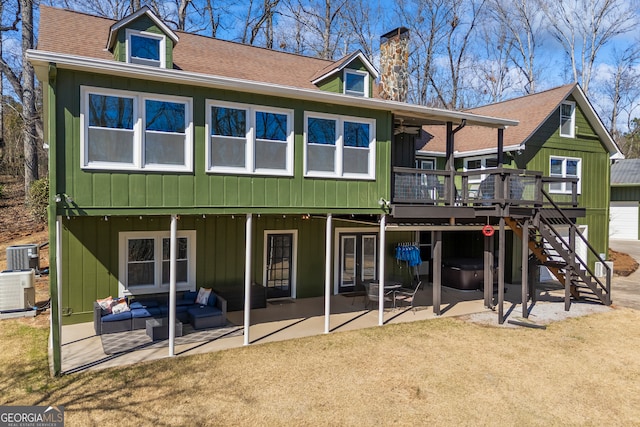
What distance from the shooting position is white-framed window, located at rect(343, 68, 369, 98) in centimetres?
1130

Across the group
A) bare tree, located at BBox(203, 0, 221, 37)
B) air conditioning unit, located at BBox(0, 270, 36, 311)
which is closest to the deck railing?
air conditioning unit, located at BBox(0, 270, 36, 311)

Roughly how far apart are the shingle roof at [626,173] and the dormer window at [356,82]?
22267 millimetres

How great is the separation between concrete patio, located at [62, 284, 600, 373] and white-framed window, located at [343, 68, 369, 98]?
5675 millimetres

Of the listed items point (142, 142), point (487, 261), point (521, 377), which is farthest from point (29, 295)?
point (487, 261)

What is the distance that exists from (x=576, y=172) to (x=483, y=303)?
773 centimetres

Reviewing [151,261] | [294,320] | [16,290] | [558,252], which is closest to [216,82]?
[151,261]

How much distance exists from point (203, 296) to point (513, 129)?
12.1 metres

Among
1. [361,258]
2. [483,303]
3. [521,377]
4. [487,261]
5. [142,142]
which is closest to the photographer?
[521,377]

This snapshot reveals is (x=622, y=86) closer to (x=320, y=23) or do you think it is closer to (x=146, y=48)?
(x=320, y=23)

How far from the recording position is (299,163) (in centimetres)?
909

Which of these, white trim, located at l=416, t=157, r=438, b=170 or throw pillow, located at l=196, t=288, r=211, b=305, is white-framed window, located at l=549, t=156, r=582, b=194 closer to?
white trim, located at l=416, t=157, r=438, b=170

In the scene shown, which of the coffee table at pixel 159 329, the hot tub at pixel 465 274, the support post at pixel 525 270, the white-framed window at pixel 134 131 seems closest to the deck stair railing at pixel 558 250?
the support post at pixel 525 270

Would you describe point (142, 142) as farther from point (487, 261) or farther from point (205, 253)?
point (487, 261)

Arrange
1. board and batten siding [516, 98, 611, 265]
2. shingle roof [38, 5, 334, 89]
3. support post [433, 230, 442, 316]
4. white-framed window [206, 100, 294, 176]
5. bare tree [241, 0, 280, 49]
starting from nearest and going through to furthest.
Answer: white-framed window [206, 100, 294, 176] < shingle roof [38, 5, 334, 89] < support post [433, 230, 442, 316] < board and batten siding [516, 98, 611, 265] < bare tree [241, 0, 280, 49]
